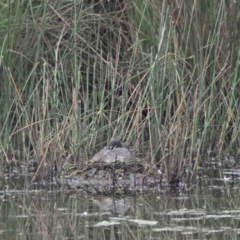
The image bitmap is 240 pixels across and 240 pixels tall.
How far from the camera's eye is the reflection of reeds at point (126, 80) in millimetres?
6473

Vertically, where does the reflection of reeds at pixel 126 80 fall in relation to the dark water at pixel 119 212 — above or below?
above

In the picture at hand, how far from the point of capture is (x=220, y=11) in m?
7.20

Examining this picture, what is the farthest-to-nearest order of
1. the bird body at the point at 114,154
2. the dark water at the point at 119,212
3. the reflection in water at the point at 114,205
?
the bird body at the point at 114,154 < the reflection in water at the point at 114,205 < the dark water at the point at 119,212

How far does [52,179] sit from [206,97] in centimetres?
143

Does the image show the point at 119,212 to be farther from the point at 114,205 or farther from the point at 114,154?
the point at 114,154

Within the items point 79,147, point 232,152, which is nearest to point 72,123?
point 79,147

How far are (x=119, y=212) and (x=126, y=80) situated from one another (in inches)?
64.0

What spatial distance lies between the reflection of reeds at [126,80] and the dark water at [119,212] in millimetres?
266

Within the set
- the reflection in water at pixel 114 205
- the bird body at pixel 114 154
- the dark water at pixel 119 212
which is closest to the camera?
the dark water at pixel 119 212

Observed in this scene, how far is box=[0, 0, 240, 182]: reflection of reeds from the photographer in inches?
255

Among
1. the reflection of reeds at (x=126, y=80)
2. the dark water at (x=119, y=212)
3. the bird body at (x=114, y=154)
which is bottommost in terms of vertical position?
the dark water at (x=119, y=212)

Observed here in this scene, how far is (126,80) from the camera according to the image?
694 cm

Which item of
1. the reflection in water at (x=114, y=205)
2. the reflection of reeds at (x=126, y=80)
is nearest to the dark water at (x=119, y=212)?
the reflection in water at (x=114, y=205)

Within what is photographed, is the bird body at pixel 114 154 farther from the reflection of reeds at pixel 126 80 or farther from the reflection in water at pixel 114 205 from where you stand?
the reflection in water at pixel 114 205
